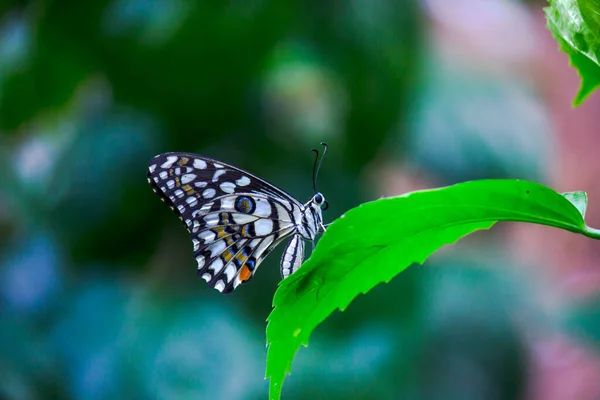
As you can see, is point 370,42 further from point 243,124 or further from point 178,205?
point 178,205

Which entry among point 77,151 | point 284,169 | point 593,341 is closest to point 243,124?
point 284,169

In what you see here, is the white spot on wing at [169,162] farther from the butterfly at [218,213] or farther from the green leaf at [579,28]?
the green leaf at [579,28]

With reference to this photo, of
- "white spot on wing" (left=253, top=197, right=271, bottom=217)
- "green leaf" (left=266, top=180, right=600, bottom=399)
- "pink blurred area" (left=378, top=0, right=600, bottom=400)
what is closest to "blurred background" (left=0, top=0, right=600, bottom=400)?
"pink blurred area" (left=378, top=0, right=600, bottom=400)

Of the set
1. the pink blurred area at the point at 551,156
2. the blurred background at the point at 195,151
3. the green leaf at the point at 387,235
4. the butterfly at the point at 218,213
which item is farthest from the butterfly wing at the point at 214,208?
the pink blurred area at the point at 551,156

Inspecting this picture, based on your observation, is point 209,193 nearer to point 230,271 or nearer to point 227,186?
point 227,186

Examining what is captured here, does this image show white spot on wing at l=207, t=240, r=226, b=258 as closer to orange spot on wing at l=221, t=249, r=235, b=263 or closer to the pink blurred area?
orange spot on wing at l=221, t=249, r=235, b=263

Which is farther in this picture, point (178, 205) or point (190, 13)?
point (190, 13)

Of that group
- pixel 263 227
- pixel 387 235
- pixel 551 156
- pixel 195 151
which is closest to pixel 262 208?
pixel 263 227
